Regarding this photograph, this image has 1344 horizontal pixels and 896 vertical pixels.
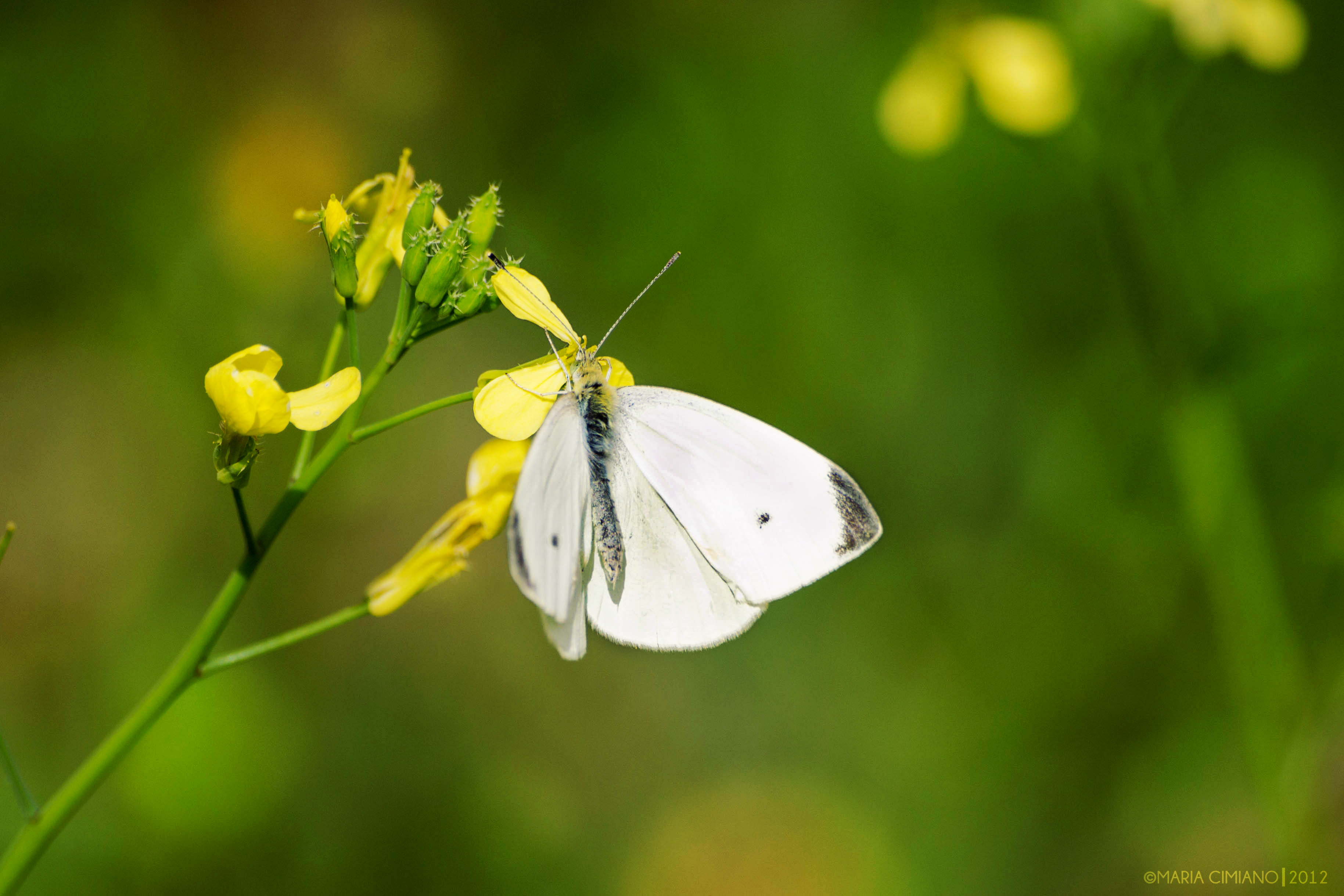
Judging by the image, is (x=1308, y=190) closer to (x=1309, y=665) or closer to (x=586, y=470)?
(x=1309, y=665)

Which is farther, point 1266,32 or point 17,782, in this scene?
point 1266,32

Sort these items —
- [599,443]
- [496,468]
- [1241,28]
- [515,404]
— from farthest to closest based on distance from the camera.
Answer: [1241,28], [599,443], [496,468], [515,404]

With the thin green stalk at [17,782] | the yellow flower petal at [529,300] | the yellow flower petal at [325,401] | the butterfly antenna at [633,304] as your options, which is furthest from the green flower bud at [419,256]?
the thin green stalk at [17,782]

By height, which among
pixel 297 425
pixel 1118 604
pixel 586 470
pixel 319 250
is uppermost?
pixel 319 250

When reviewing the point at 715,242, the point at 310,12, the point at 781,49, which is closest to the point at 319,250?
the point at 310,12

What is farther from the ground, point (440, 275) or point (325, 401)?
point (440, 275)

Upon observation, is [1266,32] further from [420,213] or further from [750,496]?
[420,213]

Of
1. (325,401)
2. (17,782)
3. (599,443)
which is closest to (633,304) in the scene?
(599,443)
